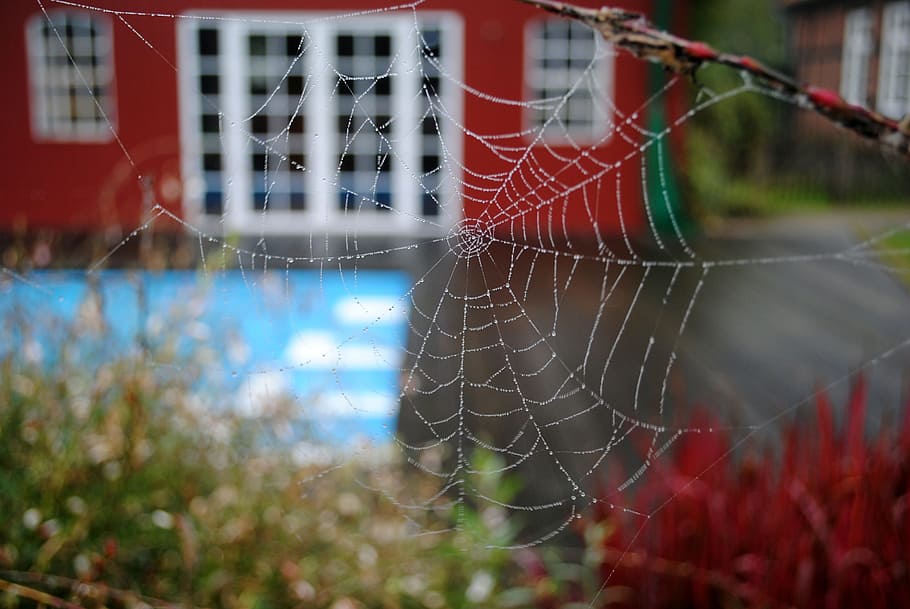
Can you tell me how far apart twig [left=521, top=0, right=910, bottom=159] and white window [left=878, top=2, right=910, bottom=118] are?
49.1 ft

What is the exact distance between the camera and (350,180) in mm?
10422

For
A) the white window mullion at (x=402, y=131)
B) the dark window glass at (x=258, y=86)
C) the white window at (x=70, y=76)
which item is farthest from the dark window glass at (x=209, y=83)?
the white window mullion at (x=402, y=131)

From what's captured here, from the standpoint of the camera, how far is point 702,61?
3.23 feet

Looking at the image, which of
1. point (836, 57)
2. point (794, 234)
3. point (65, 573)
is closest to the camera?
point (65, 573)

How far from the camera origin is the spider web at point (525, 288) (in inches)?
91.4

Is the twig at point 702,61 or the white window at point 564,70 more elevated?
the white window at point 564,70

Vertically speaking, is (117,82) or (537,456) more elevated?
(117,82)

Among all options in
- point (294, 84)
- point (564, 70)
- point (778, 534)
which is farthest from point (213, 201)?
point (778, 534)

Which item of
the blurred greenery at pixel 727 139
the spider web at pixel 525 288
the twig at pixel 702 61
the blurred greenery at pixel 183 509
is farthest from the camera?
the blurred greenery at pixel 727 139

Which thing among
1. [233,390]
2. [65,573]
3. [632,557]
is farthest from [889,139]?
[233,390]

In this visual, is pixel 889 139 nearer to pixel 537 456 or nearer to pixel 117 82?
pixel 537 456

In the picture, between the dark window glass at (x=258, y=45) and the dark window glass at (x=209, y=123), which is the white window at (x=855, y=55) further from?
the dark window glass at (x=209, y=123)

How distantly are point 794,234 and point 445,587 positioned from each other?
9515mm

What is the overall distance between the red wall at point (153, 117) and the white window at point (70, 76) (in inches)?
3.9
